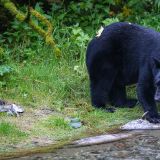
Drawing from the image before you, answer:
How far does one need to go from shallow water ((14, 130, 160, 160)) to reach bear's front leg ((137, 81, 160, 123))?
0.72m

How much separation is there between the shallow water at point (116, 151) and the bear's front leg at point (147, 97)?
28.2 inches

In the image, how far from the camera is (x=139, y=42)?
8.11m

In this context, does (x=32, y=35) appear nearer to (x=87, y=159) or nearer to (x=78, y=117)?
(x=78, y=117)

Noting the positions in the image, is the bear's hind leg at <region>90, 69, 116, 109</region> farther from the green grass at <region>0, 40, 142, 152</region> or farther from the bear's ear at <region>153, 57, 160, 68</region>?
the bear's ear at <region>153, 57, 160, 68</region>

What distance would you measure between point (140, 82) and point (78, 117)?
896mm

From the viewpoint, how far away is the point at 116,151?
6.62 m

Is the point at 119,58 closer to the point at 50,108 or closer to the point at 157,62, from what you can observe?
the point at 157,62

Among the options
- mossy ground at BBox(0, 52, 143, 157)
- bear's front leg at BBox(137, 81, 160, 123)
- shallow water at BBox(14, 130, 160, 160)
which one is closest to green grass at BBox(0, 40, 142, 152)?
mossy ground at BBox(0, 52, 143, 157)

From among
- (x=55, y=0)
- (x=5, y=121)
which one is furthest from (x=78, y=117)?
(x=55, y=0)

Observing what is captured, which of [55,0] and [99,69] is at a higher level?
[55,0]

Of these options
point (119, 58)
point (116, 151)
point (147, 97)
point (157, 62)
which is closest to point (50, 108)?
point (119, 58)

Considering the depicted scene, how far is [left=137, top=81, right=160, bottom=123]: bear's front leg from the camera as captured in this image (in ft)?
25.4

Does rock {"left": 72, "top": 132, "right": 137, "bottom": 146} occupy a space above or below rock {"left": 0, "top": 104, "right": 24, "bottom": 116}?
below

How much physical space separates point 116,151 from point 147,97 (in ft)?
4.45
